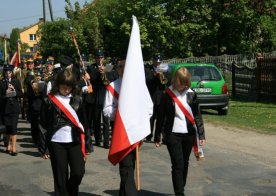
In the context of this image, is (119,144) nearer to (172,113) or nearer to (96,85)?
(172,113)

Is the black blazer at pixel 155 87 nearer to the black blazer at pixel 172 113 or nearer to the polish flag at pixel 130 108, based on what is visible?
the black blazer at pixel 172 113

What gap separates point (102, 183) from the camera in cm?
741

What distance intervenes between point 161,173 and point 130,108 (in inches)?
92.7

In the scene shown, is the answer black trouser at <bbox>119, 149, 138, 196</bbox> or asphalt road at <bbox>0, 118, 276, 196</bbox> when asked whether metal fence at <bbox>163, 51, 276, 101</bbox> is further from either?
black trouser at <bbox>119, 149, 138, 196</bbox>

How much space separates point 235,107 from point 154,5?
1779 centimetres

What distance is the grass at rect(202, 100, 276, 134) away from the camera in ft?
42.2

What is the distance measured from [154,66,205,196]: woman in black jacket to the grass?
20.1ft

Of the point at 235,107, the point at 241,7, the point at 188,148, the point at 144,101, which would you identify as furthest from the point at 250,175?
the point at 241,7

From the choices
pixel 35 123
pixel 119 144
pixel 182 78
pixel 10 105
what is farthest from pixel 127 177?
pixel 35 123

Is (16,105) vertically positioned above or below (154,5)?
below

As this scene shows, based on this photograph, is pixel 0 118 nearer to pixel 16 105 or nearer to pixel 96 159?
pixel 16 105

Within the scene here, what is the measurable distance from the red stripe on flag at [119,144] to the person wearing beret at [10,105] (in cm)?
432

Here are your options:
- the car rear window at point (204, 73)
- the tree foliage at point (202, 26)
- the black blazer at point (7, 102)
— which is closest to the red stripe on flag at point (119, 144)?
the black blazer at point (7, 102)

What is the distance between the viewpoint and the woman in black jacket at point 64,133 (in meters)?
5.73
